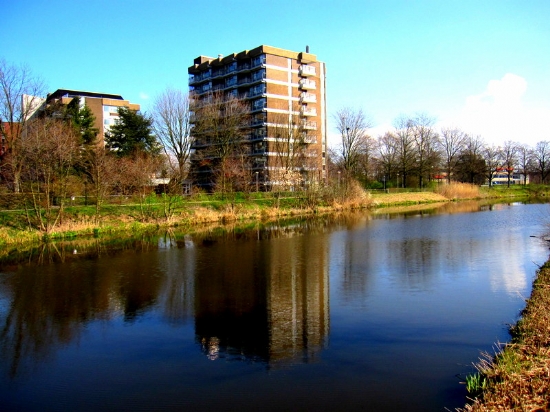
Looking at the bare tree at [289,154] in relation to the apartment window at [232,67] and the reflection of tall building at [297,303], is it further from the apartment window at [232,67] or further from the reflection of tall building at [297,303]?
the reflection of tall building at [297,303]

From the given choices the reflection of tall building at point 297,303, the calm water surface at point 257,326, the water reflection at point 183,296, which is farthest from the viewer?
the water reflection at point 183,296

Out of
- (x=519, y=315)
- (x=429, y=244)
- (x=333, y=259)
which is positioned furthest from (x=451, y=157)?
(x=519, y=315)

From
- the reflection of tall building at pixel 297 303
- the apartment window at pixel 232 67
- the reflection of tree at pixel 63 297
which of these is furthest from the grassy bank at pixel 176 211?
the apartment window at pixel 232 67

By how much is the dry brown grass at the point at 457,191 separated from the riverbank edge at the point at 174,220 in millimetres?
13345

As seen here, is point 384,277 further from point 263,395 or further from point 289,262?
point 263,395

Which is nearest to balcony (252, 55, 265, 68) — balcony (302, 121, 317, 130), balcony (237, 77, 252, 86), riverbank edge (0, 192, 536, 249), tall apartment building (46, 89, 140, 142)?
balcony (237, 77, 252, 86)

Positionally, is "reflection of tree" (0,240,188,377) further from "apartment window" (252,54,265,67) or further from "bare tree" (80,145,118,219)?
"apartment window" (252,54,265,67)

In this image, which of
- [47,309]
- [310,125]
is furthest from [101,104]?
[47,309]

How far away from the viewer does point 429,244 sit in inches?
803

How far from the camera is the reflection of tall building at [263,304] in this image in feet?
27.6

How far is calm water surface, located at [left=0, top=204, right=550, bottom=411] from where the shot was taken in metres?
6.75

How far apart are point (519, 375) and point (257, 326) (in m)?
Answer: 5.09

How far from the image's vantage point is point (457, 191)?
60094 millimetres

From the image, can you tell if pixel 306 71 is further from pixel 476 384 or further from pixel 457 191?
pixel 476 384
